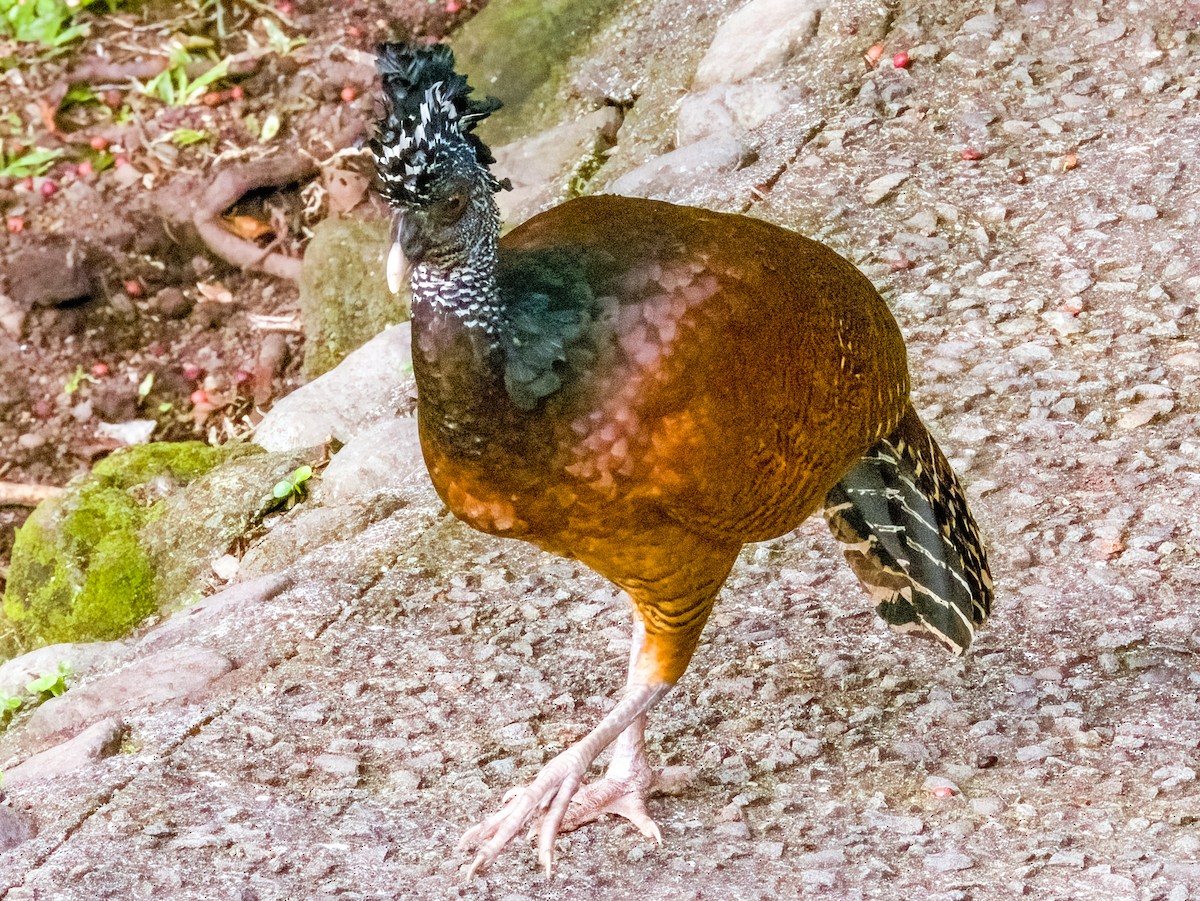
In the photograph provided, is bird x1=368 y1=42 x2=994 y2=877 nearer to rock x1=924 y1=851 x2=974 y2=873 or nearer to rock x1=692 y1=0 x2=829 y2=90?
rock x1=924 y1=851 x2=974 y2=873

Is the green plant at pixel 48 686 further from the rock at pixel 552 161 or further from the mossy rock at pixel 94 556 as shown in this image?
the rock at pixel 552 161

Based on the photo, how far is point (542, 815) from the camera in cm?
316

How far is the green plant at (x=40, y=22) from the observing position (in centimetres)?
776

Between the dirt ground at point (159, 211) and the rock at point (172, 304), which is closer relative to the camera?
the dirt ground at point (159, 211)

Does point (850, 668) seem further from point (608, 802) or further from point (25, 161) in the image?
point (25, 161)

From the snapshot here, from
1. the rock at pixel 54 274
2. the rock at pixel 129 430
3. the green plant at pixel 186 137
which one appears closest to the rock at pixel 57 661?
the rock at pixel 129 430

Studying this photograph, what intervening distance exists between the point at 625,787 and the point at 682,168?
299 centimetres

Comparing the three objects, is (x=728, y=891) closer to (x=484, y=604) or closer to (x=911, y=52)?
(x=484, y=604)

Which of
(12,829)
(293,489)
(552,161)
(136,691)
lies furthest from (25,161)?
(12,829)

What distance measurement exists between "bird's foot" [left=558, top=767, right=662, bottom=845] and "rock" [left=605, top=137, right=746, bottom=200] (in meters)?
2.84

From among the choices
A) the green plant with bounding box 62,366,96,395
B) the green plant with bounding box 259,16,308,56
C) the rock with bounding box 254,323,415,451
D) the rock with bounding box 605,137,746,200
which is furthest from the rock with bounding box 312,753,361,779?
the green plant with bounding box 259,16,308,56

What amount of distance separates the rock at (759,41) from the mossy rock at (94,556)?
2.50 meters

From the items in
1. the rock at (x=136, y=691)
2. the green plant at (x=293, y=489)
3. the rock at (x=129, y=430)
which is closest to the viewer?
the rock at (x=136, y=691)

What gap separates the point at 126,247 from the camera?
23.0 feet
